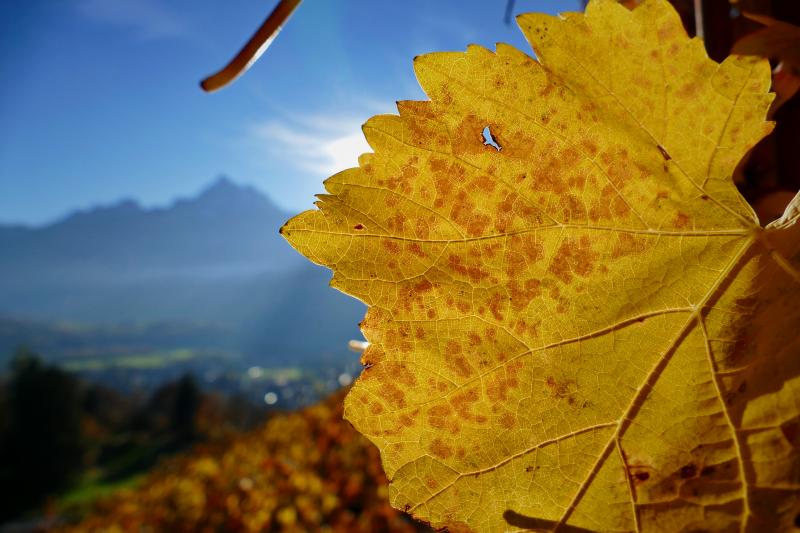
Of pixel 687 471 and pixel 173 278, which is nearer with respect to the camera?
pixel 687 471

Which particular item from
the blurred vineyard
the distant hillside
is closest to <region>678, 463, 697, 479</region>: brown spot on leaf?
the blurred vineyard

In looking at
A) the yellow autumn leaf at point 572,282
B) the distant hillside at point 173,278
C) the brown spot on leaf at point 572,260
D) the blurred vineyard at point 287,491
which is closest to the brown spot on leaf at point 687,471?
the yellow autumn leaf at point 572,282

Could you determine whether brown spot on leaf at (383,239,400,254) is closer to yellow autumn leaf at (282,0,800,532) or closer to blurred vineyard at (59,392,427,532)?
yellow autumn leaf at (282,0,800,532)

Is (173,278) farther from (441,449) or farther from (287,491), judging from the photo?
(441,449)

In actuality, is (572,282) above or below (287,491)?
above

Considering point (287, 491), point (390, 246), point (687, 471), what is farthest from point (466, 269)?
point (287, 491)

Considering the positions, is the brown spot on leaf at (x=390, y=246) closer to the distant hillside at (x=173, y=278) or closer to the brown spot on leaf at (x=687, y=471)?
the brown spot on leaf at (x=687, y=471)
